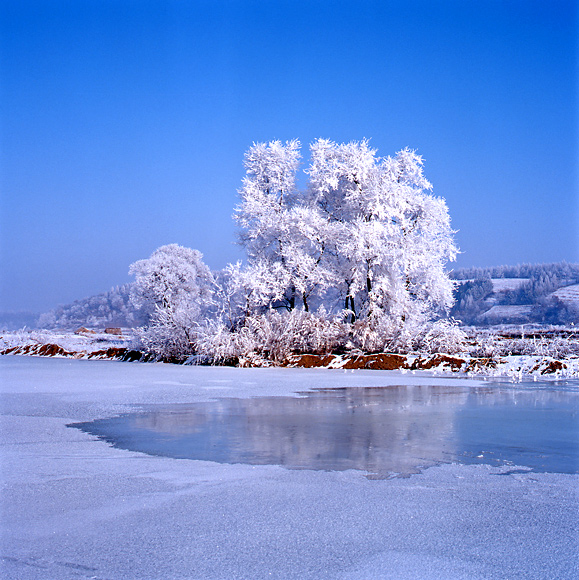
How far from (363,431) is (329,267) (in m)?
15.3

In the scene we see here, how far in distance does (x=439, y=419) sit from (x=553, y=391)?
16.8ft

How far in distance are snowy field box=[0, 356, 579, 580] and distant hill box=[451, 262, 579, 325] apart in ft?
101

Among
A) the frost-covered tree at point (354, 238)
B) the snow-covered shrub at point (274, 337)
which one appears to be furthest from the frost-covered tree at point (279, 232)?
the snow-covered shrub at point (274, 337)

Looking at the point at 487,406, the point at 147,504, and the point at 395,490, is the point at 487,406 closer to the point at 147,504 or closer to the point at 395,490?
the point at 395,490

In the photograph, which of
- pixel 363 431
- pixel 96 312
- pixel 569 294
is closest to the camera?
pixel 363 431

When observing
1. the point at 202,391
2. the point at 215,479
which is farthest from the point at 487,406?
the point at 215,479

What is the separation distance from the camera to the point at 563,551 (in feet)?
9.51

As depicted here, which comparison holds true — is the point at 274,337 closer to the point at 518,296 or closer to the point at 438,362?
the point at 438,362

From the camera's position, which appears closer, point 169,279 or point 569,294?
point 569,294

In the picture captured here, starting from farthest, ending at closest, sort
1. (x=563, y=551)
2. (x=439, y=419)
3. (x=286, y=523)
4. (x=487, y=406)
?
1. (x=487, y=406)
2. (x=439, y=419)
3. (x=286, y=523)
4. (x=563, y=551)

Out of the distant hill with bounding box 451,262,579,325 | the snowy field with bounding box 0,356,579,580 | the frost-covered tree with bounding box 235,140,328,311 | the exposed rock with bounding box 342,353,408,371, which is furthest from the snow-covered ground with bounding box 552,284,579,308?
the snowy field with bounding box 0,356,579,580

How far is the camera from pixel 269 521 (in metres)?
3.29

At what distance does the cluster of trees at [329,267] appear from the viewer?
19.2m

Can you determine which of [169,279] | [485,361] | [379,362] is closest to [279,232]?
[379,362]
